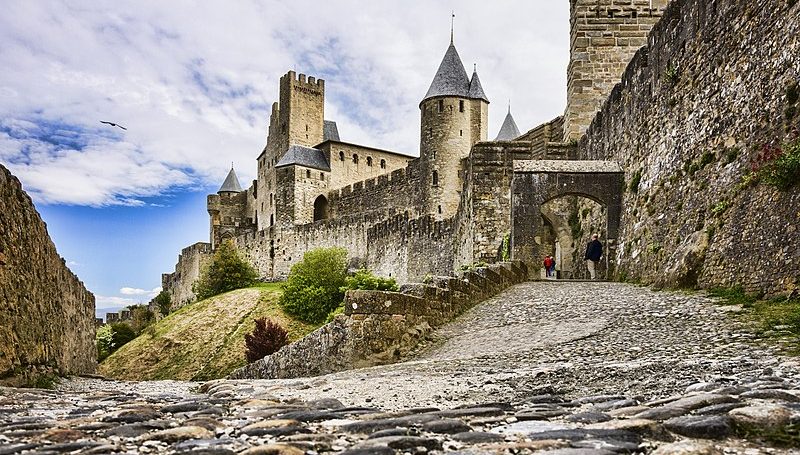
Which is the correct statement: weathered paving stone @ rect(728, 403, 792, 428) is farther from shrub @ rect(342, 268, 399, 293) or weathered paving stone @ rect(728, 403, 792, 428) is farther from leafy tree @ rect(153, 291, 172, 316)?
leafy tree @ rect(153, 291, 172, 316)

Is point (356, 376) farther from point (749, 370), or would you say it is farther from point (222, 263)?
point (222, 263)

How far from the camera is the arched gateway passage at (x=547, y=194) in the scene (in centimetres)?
1620

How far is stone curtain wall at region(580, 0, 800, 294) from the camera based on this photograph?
908 centimetres

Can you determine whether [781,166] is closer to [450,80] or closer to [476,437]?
[476,437]

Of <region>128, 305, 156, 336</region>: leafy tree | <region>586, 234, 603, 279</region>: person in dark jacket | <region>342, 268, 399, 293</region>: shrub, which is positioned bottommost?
<region>128, 305, 156, 336</region>: leafy tree

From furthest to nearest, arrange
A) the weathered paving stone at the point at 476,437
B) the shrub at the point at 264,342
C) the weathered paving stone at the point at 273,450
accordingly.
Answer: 1. the shrub at the point at 264,342
2. the weathered paving stone at the point at 476,437
3. the weathered paving stone at the point at 273,450

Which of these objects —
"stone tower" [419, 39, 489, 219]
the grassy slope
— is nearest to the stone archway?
"stone tower" [419, 39, 489, 219]

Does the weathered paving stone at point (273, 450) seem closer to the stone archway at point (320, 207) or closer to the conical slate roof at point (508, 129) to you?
the conical slate roof at point (508, 129)

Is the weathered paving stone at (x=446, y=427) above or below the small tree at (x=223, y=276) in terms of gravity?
below

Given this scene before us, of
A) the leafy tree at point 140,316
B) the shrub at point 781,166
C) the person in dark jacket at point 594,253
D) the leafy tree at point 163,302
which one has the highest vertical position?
the shrub at point 781,166

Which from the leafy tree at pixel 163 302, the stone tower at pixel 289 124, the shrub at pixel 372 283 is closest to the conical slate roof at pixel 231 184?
the stone tower at pixel 289 124

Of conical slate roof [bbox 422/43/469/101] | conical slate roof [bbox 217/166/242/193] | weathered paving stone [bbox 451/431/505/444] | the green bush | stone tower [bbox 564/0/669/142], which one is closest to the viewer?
weathered paving stone [bbox 451/431/505/444]

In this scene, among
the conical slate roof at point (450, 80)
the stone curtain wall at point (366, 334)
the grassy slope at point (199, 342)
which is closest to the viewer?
the stone curtain wall at point (366, 334)

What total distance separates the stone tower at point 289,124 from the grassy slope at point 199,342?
24558 millimetres
